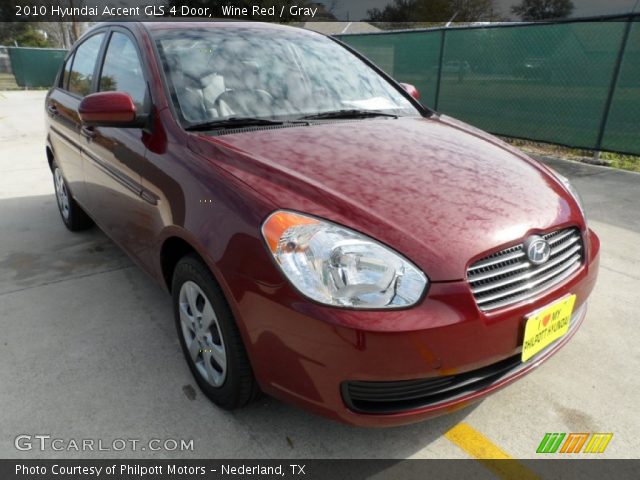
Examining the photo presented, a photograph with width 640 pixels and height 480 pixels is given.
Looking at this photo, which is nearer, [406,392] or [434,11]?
[406,392]

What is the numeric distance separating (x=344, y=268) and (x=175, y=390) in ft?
3.69

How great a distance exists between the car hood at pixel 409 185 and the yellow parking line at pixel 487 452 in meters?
0.77

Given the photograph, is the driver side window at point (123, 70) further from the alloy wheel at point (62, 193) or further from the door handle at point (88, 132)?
the alloy wheel at point (62, 193)

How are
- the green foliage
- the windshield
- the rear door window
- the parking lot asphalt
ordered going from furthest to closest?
1. the green foliage
2. the rear door window
3. the windshield
4. the parking lot asphalt

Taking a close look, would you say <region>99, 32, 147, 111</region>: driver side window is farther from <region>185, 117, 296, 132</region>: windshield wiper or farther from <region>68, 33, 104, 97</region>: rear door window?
<region>185, 117, 296, 132</region>: windshield wiper

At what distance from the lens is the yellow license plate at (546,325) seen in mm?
1679

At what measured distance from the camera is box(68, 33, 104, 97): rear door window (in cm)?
326

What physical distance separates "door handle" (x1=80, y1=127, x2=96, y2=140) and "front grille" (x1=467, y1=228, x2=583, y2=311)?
7.89 ft

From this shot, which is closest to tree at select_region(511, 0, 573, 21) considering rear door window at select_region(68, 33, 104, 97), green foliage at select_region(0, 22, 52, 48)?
green foliage at select_region(0, 22, 52, 48)

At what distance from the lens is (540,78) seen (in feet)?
22.3

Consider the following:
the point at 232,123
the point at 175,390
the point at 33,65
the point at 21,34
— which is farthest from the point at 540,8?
the point at 175,390

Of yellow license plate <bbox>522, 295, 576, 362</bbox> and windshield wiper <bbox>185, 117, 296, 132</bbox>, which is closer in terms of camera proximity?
yellow license plate <bbox>522, 295, 576, 362</bbox>

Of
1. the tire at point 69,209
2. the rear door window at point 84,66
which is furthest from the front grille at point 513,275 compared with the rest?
the tire at point 69,209

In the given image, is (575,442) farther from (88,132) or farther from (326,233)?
(88,132)
